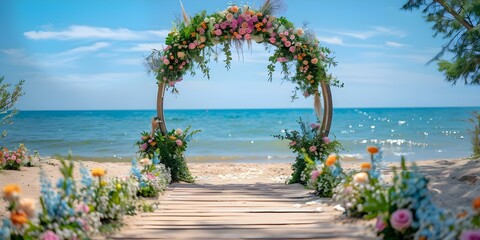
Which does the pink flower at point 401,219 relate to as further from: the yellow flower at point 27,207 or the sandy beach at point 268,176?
the yellow flower at point 27,207

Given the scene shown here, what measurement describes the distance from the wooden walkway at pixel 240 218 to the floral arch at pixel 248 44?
6.53 ft

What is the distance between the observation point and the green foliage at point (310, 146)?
24.0 ft

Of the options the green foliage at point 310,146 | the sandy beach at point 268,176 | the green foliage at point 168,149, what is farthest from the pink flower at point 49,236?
the green foliage at point 310,146

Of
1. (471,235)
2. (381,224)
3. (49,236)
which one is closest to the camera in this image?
(471,235)

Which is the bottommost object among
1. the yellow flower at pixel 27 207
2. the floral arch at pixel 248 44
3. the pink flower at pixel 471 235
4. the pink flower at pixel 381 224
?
the pink flower at pixel 381 224

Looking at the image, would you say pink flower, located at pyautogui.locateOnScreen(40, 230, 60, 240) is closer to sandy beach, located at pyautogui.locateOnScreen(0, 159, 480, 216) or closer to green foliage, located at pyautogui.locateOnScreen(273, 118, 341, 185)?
sandy beach, located at pyautogui.locateOnScreen(0, 159, 480, 216)

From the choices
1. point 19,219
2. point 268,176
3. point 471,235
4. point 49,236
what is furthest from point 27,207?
point 268,176

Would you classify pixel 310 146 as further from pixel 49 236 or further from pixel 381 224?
pixel 49 236

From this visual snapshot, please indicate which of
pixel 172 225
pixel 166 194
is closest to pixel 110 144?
pixel 166 194

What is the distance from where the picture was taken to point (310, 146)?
24.4ft

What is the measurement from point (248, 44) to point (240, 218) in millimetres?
3792

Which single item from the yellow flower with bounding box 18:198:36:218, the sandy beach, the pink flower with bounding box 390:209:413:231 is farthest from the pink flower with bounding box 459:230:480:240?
the yellow flower with bounding box 18:198:36:218

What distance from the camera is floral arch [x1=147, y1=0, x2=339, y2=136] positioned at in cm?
749

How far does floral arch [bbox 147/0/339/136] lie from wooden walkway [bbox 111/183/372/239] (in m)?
1.99
